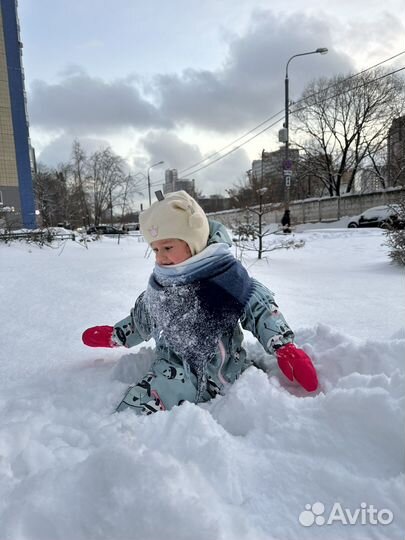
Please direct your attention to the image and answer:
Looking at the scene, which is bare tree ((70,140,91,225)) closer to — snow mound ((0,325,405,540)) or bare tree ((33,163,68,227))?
bare tree ((33,163,68,227))

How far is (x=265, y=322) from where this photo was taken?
147 cm

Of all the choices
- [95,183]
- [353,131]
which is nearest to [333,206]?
[353,131]

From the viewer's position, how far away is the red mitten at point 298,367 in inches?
52.6

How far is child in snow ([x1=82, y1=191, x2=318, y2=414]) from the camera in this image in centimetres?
139

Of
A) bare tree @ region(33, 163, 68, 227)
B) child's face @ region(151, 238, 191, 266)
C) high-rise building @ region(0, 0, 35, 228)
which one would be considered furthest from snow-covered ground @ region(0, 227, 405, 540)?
bare tree @ region(33, 163, 68, 227)

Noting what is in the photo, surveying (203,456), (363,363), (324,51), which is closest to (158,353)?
(203,456)

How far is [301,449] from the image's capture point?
0.97m

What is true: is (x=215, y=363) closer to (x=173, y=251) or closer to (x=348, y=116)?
(x=173, y=251)

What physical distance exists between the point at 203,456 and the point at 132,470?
205mm

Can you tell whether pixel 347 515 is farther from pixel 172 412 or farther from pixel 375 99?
pixel 375 99

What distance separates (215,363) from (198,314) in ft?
0.71

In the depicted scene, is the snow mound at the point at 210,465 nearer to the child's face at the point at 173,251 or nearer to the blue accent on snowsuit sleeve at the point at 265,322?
the blue accent on snowsuit sleeve at the point at 265,322

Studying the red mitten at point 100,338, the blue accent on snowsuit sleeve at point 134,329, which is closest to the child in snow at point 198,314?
the blue accent on snowsuit sleeve at point 134,329

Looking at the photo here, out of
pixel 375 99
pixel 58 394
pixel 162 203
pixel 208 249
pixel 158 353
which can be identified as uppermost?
pixel 375 99
